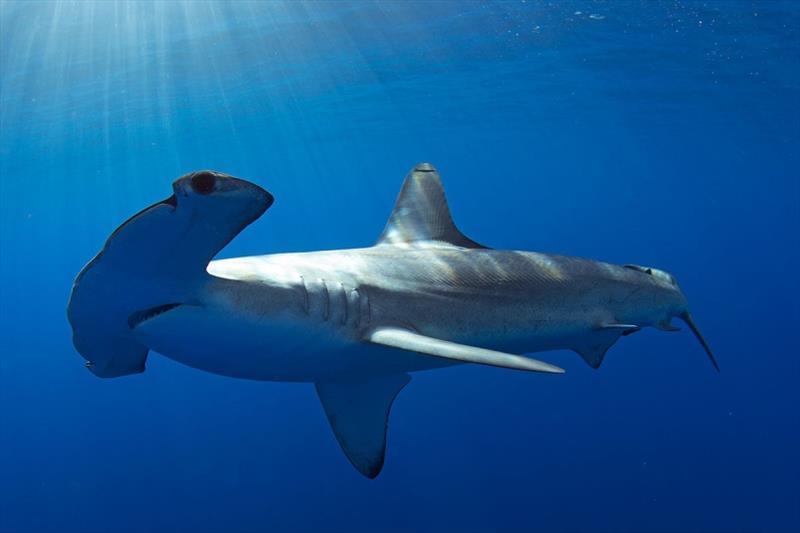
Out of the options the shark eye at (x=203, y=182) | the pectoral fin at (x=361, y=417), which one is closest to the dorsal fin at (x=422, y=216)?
the pectoral fin at (x=361, y=417)

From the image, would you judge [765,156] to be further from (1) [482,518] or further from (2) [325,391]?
(2) [325,391]

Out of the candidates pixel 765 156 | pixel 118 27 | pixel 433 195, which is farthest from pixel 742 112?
pixel 433 195

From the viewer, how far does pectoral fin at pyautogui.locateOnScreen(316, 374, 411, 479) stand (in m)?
4.39

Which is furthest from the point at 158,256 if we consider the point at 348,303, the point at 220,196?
the point at 348,303

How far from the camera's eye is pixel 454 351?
2.93 meters

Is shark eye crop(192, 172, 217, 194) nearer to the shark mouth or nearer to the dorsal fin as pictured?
the shark mouth

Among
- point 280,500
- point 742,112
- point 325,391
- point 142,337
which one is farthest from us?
point 742,112

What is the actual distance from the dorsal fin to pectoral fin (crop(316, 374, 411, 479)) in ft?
3.04

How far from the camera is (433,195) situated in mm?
4645

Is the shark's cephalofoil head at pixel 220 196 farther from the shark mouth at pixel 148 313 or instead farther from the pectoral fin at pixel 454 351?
the pectoral fin at pixel 454 351

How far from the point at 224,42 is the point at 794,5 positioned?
13.1 metres

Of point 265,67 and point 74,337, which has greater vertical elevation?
point 74,337

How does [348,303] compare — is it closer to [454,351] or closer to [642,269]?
[454,351]

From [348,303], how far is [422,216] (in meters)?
1.30
